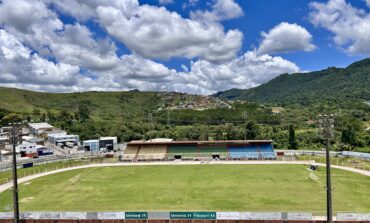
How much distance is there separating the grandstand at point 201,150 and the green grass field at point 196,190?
11.8m

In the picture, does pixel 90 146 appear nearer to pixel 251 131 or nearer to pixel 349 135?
pixel 251 131

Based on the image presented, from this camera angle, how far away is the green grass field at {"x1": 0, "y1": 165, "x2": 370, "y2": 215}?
37.6 meters

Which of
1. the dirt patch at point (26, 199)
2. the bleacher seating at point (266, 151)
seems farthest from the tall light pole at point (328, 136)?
the bleacher seating at point (266, 151)

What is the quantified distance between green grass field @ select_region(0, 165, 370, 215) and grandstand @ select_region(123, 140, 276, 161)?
38.6 feet

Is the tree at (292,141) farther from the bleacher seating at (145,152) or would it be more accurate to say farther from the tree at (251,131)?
the bleacher seating at (145,152)

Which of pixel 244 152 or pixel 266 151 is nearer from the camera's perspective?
pixel 266 151

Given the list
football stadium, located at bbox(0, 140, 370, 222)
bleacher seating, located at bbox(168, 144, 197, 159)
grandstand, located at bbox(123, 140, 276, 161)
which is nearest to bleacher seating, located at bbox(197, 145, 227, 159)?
grandstand, located at bbox(123, 140, 276, 161)

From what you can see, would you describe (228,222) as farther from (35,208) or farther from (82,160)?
(82,160)

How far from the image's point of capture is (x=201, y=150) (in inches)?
3150

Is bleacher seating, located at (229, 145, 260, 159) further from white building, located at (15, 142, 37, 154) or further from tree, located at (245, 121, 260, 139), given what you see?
white building, located at (15, 142, 37, 154)

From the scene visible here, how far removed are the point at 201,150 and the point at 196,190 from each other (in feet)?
115

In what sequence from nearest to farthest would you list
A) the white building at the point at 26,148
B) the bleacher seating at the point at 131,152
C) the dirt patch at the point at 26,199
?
the dirt patch at the point at 26,199
the bleacher seating at the point at 131,152
the white building at the point at 26,148

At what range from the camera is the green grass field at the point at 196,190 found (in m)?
37.6

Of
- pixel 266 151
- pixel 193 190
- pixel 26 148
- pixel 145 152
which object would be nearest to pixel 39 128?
pixel 26 148
